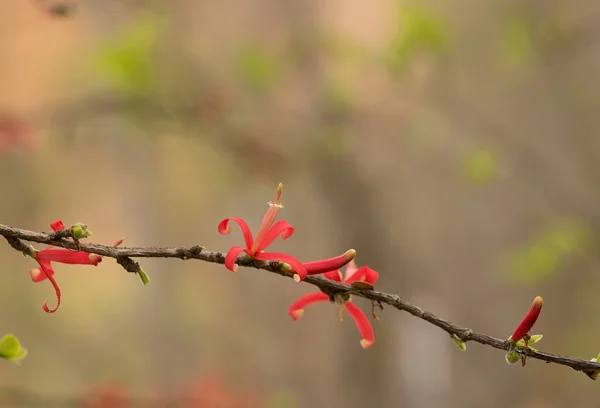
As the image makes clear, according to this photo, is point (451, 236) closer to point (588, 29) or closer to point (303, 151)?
point (303, 151)

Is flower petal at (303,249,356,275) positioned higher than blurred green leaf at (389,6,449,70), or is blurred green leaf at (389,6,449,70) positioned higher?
blurred green leaf at (389,6,449,70)

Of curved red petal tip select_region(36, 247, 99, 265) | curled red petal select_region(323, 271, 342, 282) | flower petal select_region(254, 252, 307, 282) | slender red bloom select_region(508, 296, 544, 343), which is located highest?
curved red petal tip select_region(36, 247, 99, 265)

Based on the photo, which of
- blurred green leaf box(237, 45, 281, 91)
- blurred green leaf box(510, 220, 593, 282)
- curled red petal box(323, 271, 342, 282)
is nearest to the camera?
curled red petal box(323, 271, 342, 282)

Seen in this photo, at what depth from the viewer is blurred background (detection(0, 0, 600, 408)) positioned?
1.48 metres

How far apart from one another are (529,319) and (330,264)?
0.12 meters

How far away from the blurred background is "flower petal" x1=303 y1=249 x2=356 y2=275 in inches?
39.8

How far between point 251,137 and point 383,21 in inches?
26.0

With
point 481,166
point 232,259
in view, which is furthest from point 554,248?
point 232,259

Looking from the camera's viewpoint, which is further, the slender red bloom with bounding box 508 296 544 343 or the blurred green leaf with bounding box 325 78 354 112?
the blurred green leaf with bounding box 325 78 354 112

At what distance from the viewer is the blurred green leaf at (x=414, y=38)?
3.83 feet

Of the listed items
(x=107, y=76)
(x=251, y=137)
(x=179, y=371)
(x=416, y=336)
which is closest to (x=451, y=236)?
(x=416, y=336)

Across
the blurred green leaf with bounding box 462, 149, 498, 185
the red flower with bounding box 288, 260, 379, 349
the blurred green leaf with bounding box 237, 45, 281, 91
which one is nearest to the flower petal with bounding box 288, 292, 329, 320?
the red flower with bounding box 288, 260, 379, 349

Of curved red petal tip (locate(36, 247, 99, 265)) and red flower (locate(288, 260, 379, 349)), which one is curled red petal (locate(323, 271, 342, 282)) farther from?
curved red petal tip (locate(36, 247, 99, 265))

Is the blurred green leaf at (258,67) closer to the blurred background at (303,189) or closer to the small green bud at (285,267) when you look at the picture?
the blurred background at (303,189)
